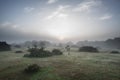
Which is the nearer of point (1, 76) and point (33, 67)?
point (1, 76)

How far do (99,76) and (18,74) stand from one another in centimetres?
1353

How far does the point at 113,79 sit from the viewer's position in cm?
1468

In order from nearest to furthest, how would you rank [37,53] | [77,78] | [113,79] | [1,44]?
[113,79] → [77,78] → [37,53] → [1,44]

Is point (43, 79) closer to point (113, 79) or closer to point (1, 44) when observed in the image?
point (113, 79)

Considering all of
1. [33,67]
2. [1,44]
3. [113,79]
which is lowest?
[113,79]

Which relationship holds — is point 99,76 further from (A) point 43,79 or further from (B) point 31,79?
(B) point 31,79

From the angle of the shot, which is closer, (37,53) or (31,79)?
(31,79)

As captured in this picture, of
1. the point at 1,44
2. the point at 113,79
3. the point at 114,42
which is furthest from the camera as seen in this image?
the point at 114,42

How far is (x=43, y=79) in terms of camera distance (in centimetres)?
1623

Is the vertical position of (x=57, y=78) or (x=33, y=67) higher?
(x=33, y=67)

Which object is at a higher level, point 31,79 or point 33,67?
point 33,67

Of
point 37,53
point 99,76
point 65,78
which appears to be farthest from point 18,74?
point 37,53

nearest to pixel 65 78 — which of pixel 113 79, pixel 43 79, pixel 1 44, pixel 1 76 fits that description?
pixel 43 79

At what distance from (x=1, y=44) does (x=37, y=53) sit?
49.2 metres
